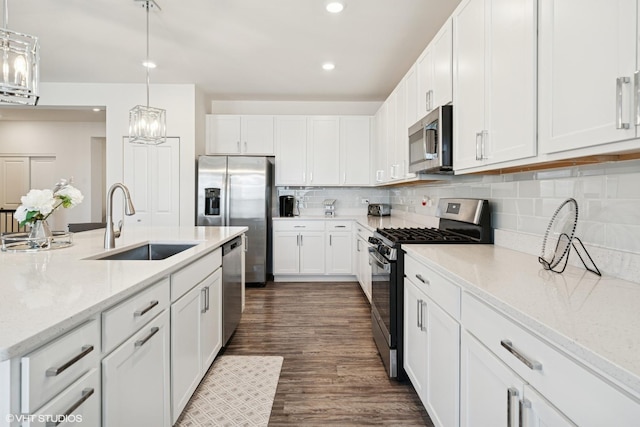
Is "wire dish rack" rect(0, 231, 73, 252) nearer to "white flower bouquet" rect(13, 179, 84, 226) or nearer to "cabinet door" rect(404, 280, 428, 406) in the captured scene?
"white flower bouquet" rect(13, 179, 84, 226)

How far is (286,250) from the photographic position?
496 cm

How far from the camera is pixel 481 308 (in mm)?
1219

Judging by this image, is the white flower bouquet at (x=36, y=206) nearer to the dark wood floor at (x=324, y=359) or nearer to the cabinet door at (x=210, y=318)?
the cabinet door at (x=210, y=318)

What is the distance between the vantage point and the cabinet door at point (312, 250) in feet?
16.3

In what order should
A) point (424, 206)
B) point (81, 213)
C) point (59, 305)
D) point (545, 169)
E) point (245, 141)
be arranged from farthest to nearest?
point (81, 213) < point (245, 141) < point (424, 206) < point (545, 169) < point (59, 305)

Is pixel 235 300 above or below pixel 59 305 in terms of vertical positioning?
below

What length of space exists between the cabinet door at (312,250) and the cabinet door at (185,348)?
287cm

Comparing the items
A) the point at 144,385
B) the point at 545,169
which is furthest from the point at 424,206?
the point at 144,385

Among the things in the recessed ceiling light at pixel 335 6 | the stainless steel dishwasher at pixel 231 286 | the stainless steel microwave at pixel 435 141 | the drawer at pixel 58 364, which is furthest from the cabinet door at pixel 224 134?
the drawer at pixel 58 364

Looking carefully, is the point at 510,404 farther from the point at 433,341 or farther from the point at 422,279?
the point at 422,279

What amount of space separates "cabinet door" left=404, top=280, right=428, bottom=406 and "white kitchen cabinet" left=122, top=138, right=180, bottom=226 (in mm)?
3681

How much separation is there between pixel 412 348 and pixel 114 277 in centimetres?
160

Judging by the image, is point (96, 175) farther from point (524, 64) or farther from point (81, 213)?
point (524, 64)

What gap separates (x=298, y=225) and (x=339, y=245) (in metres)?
0.64
